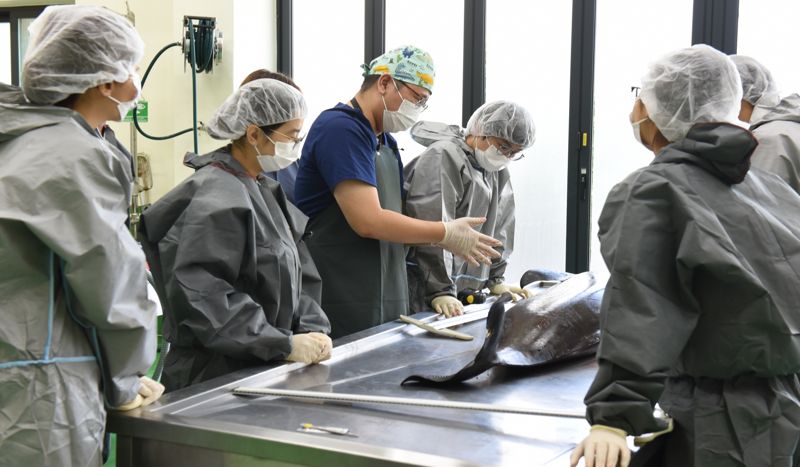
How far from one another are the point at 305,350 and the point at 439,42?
3.76 m

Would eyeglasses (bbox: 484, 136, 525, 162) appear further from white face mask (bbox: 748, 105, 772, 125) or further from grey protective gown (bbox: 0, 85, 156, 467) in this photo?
grey protective gown (bbox: 0, 85, 156, 467)

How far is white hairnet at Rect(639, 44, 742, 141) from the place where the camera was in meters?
1.50

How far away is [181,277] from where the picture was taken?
183 centimetres

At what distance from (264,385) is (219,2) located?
4.18 meters

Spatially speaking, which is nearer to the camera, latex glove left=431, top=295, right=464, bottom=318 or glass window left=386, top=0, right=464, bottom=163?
latex glove left=431, top=295, right=464, bottom=318

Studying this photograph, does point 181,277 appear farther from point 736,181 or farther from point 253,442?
point 736,181

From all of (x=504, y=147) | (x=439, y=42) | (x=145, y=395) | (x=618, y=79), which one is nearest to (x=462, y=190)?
(x=504, y=147)

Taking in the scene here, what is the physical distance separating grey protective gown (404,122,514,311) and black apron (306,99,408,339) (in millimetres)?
290

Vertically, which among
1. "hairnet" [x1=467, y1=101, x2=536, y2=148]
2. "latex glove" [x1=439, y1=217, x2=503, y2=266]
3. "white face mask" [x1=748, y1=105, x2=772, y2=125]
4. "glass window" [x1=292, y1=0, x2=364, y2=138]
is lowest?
"latex glove" [x1=439, y1=217, x2=503, y2=266]

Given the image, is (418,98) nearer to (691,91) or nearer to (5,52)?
(691,91)

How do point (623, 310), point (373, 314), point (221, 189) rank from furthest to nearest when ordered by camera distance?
point (373, 314), point (221, 189), point (623, 310)

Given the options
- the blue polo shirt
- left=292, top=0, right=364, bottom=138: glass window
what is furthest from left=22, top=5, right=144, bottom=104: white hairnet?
left=292, top=0, right=364, bottom=138: glass window

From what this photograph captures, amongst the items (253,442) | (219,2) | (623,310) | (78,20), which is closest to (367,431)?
(253,442)

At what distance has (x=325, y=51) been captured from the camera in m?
5.93
